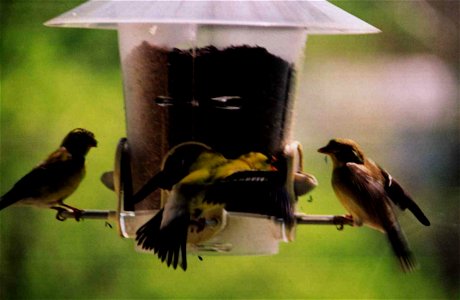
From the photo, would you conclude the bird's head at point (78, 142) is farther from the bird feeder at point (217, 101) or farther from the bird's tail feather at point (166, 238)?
the bird's tail feather at point (166, 238)

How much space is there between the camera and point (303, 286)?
6531mm

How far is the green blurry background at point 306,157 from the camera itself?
20.3ft

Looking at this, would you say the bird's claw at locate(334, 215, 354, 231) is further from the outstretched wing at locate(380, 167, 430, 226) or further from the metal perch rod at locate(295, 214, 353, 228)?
the outstretched wing at locate(380, 167, 430, 226)

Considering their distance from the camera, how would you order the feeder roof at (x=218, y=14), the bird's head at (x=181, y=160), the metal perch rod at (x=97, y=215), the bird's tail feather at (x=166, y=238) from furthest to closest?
the metal perch rod at (x=97, y=215)
the bird's head at (x=181, y=160)
the bird's tail feather at (x=166, y=238)
the feeder roof at (x=218, y=14)

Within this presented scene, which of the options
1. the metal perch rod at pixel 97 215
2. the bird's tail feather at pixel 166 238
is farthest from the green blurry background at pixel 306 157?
the bird's tail feather at pixel 166 238

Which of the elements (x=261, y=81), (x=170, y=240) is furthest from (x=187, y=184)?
(x=261, y=81)

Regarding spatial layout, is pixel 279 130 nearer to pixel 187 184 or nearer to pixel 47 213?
pixel 187 184

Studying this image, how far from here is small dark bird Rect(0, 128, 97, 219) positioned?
394 cm

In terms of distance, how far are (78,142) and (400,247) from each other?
1079 millimetres

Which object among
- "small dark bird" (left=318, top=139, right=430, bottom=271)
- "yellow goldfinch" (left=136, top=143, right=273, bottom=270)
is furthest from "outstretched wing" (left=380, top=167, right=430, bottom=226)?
"yellow goldfinch" (left=136, top=143, right=273, bottom=270)

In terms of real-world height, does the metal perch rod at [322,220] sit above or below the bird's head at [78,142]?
below

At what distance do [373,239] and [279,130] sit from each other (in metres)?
2.73

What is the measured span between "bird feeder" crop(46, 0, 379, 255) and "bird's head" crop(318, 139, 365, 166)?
0.18 metres

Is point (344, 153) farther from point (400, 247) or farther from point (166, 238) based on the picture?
point (166, 238)
